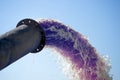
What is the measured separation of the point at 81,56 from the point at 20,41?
28.7 ft

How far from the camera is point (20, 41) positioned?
952cm

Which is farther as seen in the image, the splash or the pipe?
the splash

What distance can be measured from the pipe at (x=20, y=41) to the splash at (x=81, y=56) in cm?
563

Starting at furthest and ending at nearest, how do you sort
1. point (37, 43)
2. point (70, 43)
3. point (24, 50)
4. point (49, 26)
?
point (70, 43), point (49, 26), point (37, 43), point (24, 50)

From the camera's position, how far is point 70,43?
1733cm

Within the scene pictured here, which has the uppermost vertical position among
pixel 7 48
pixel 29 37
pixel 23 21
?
pixel 23 21

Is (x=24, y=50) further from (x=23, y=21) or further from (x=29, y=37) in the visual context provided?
(x=23, y=21)

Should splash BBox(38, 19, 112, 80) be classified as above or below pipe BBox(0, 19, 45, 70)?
above

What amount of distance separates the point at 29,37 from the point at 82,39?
26.3 ft

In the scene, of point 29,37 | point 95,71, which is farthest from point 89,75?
point 29,37

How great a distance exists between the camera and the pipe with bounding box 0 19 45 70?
28.2 feet

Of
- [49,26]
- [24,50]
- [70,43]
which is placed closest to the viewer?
[24,50]

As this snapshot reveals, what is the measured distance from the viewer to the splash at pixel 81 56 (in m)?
17.1

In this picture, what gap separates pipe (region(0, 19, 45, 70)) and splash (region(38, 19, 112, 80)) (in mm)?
5631
